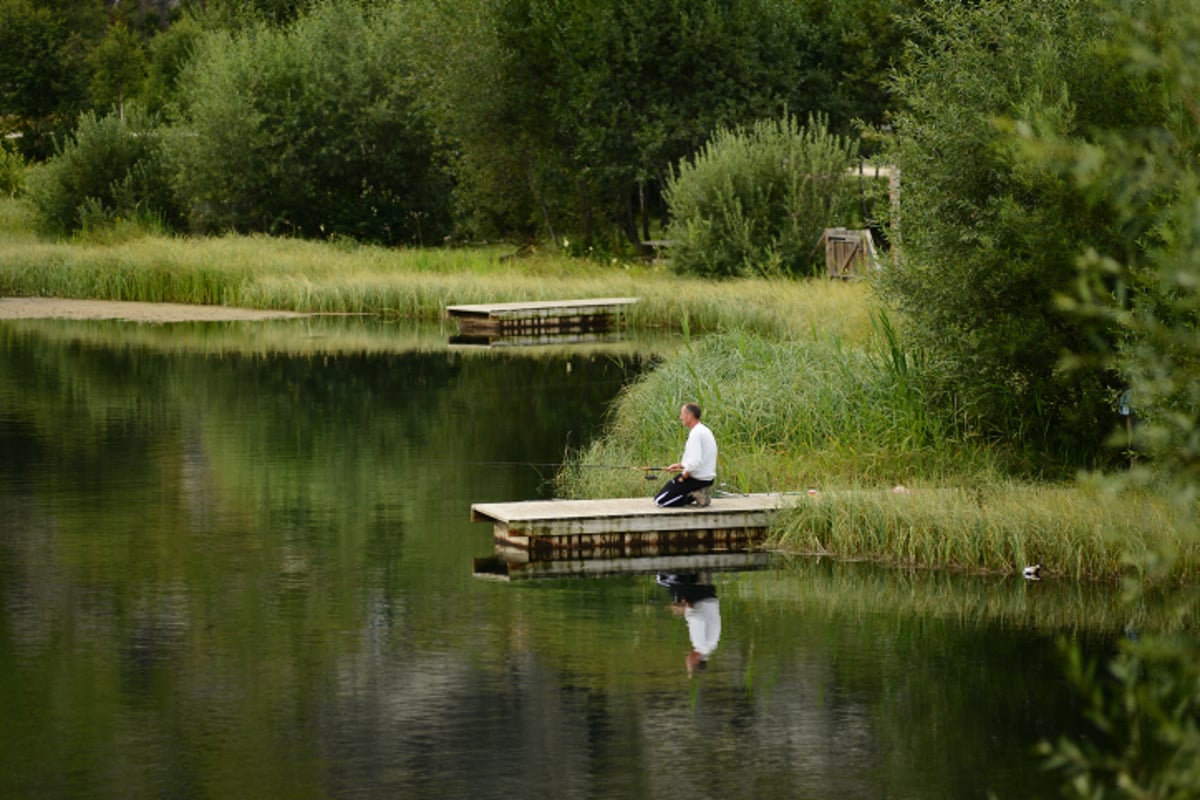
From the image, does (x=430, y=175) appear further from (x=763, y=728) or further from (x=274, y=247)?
(x=763, y=728)

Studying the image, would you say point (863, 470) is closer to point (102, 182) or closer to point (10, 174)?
point (102, 182)

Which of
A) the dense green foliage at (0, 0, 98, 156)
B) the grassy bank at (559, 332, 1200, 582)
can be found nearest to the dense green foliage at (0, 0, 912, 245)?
the dense green foliage at (0, 0, 98, 156)

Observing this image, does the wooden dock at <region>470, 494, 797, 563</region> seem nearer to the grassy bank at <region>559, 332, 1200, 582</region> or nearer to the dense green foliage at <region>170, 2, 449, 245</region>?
the grassy bank at <region>559, 332, 1200, 582</region>

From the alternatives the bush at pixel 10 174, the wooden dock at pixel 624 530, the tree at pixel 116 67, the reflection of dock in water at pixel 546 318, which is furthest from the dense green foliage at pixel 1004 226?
the tree at pixel 116 67

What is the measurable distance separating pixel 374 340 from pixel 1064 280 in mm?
23804

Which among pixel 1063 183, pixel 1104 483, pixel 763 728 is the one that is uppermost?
pixel 1063 183

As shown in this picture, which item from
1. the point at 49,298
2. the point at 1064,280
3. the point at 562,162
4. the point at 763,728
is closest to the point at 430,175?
the point at 562,162

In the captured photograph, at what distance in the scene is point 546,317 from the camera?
147 ft

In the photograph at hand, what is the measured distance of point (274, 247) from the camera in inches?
2112

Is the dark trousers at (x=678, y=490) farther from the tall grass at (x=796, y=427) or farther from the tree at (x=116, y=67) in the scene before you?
the tree at (x=116, y=67)

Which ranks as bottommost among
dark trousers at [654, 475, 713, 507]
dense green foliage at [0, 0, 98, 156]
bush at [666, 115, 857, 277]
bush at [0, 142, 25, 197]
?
dark trousers at [654, 475, 713, 507]

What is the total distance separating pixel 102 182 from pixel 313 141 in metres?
6.56

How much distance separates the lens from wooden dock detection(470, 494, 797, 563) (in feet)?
66.4

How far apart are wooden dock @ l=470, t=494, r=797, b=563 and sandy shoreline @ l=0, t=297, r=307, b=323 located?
90.5ft
